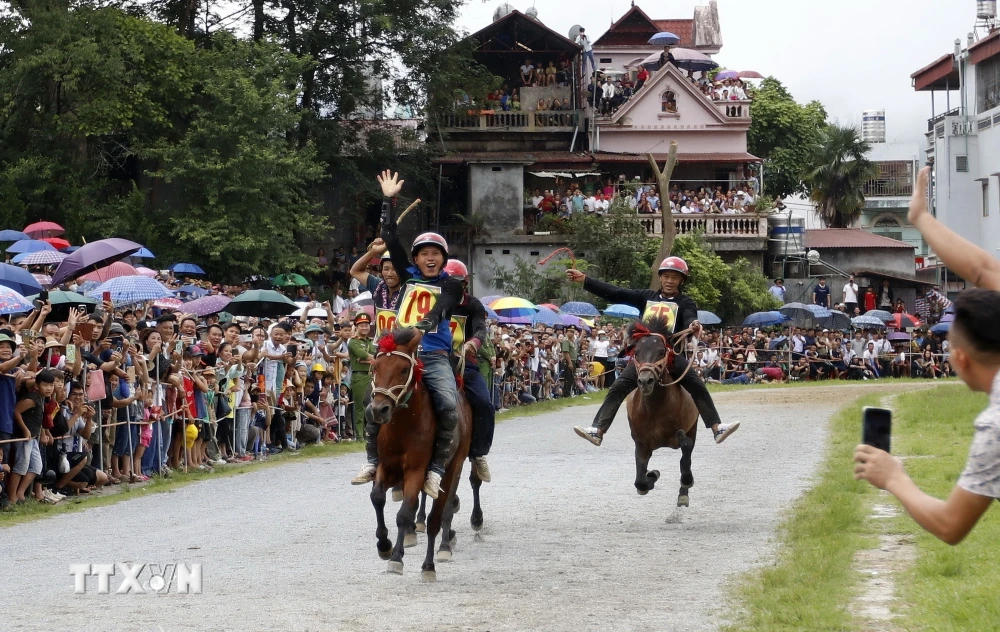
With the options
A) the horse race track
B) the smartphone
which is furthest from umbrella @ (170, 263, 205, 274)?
the smartphone

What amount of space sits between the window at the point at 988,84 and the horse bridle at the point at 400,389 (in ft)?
168

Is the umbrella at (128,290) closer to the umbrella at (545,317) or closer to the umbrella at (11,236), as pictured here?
the umbrella at (11,236)

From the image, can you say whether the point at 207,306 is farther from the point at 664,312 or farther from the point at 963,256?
the point at 963,256

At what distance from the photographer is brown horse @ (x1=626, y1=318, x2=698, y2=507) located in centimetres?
1337

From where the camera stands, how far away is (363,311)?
2230 centimetres

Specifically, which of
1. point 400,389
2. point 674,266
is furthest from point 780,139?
point 400,389

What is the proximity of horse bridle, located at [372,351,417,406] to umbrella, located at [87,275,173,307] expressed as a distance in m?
13.0

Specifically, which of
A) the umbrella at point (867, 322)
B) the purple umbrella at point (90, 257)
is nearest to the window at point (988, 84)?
the umbrella at point (867, 322)

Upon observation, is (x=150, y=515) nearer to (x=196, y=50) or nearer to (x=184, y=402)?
(x=184, y=402)

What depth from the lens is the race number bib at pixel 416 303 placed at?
1046 cm

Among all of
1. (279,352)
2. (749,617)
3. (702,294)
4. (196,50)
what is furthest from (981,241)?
(749,617)

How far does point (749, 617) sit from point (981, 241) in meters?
53.4

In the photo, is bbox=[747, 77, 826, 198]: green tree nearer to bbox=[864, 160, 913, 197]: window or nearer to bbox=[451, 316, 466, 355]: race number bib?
bbox=[864, 160, 913, 197]: window

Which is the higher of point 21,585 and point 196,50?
point 196,50
